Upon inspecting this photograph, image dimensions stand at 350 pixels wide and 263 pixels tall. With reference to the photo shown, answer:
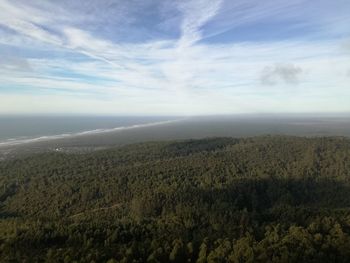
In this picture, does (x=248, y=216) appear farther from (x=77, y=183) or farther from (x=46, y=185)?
(x=46, y=185)

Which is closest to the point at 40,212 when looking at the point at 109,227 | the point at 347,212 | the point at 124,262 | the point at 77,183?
the point at 77,183

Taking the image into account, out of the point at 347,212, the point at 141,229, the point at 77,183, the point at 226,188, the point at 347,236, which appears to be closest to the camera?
the point at 347,236

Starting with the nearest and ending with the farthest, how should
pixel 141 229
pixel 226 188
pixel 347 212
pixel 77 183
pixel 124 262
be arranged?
1. pixel 124 262
2. pixel 141 229
3. pixel 347 212
4. pixel 226 188
5. pixel 77 183

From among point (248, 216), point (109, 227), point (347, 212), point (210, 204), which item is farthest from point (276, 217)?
point (109, 227)

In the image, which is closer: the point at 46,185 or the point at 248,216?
the point at 248,216

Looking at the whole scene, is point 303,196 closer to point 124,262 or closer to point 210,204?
point 210,204

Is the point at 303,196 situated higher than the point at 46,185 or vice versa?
the point at 46,185
